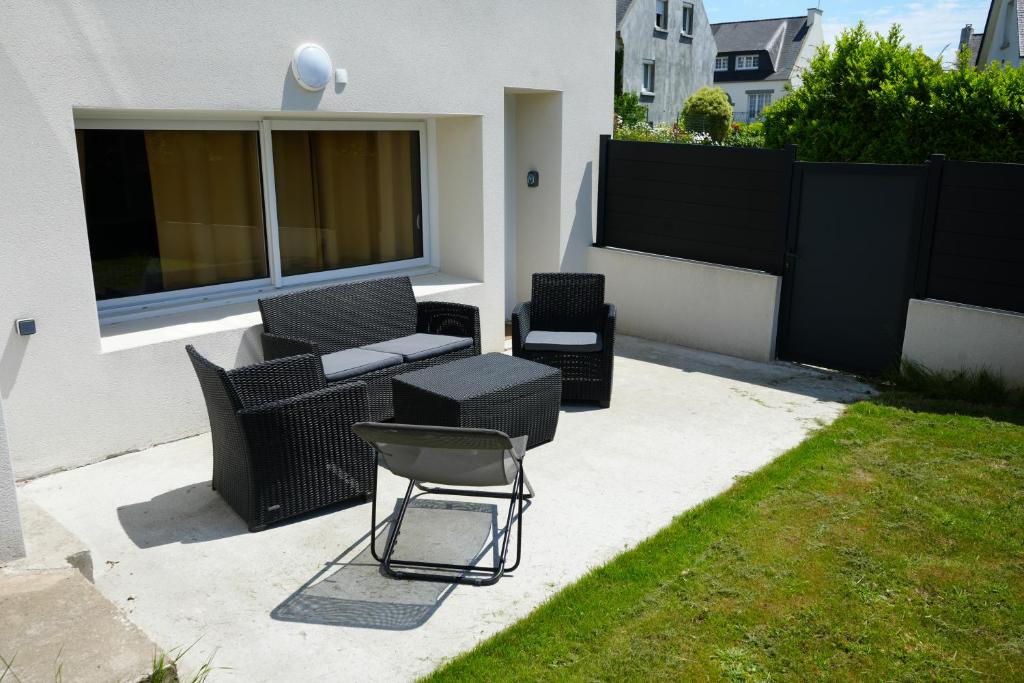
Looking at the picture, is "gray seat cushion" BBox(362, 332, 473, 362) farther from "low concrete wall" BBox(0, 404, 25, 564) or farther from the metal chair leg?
"low concrete wall" BBox(0, 404, 25, 564)

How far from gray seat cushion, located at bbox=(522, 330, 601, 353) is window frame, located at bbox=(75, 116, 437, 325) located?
1.88 m

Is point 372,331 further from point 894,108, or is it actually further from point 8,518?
point 894,108

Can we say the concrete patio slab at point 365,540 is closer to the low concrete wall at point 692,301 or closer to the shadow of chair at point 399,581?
the shadow of chair at point 399,581

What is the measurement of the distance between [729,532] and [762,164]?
462cm

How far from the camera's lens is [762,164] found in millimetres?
8312

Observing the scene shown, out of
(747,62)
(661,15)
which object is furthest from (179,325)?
(747,62)

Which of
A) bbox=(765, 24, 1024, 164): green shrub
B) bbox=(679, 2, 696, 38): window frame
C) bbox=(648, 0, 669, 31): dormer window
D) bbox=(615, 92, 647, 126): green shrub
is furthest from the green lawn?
bbox=(679, 2, 696, 38): window frame

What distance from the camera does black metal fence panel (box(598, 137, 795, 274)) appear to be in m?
8.35

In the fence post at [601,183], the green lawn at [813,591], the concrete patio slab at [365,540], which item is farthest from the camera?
the fence post at [601,183]

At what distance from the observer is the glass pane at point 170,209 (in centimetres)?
637

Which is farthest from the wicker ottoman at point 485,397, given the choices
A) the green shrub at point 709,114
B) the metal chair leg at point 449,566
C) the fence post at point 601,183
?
the green shrub at point 709,114

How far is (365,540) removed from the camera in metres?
4.84

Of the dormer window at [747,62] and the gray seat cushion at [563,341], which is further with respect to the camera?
the dormer window at [747,62]

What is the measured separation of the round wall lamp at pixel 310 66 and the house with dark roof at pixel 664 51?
28682 millimetres
